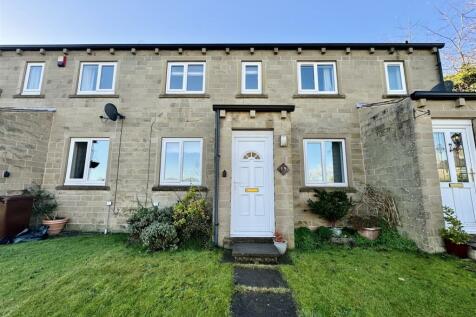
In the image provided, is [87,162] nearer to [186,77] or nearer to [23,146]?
[23,146]

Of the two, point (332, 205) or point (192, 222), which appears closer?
point (192, 222)

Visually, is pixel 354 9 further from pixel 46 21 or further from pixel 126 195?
pixel 46 21

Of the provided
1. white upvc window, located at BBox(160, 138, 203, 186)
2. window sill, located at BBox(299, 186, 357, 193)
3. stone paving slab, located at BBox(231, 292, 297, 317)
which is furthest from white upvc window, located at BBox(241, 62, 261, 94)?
stone paving slab, located at BBox(231, 292, 297, 317)

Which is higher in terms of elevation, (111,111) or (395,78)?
(395,78)

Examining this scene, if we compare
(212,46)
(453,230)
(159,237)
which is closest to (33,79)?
(212,46)

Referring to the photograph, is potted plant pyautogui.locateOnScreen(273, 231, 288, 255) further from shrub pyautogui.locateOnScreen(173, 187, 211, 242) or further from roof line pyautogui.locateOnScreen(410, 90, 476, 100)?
roof line pyautogui.locateOnScreen(410, 90, 476, 100)

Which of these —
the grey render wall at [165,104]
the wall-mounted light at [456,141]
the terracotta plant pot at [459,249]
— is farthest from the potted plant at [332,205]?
the wall-mounted light at [456,141]

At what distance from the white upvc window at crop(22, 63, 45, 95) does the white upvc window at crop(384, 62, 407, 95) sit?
12884 millimetres

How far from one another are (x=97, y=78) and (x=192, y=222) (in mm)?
6614

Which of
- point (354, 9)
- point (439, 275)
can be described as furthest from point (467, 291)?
point (354, 9)

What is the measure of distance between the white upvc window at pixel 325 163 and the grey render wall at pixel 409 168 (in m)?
0.91

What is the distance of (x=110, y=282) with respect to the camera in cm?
330

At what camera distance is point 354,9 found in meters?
9.11

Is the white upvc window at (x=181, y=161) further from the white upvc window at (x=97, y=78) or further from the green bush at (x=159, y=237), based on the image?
the white upvc window at (x=97, y=78)
